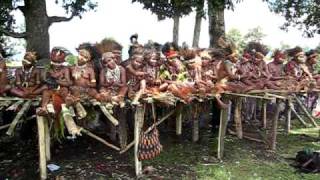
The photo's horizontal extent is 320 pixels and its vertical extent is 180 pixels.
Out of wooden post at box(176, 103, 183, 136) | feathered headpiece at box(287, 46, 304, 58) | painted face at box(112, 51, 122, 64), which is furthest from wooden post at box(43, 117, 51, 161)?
feathered headpiece at box(287, 46, 304, 58)

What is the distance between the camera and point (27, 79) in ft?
26.3

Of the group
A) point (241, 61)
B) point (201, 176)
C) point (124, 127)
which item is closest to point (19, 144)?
point (124, 127)

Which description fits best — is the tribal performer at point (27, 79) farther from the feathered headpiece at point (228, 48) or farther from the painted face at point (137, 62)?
the feathered headpiece at point (228, 48)

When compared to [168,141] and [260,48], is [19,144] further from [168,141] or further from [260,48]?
[260,48]

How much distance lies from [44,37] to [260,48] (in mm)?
4946

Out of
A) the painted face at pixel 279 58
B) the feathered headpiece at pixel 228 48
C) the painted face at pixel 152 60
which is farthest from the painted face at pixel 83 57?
the painted face at pixel 279 58

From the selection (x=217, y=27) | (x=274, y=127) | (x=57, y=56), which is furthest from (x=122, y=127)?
(x=217, y=27)

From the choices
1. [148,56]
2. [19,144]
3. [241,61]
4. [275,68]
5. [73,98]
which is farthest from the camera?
[275,68]

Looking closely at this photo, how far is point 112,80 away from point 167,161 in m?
2.06

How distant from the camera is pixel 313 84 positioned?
1123 centimetres

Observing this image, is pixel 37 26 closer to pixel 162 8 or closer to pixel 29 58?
pixel 29 58

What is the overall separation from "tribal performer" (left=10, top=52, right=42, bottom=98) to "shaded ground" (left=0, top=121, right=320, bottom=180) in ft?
4.49

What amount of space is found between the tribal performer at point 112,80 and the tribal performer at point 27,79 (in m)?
1.02

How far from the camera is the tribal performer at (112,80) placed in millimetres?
7685
